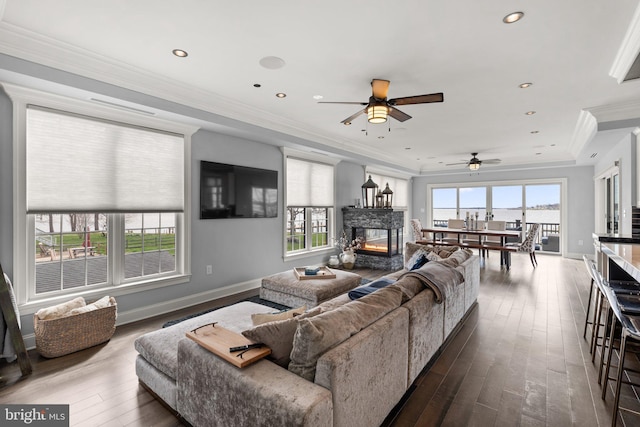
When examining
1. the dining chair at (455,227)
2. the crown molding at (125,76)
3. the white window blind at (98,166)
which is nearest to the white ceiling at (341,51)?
the crown molding at (125,76)

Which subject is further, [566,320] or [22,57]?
[566,320]

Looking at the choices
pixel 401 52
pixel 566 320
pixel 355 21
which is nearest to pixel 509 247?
pixel 566 320

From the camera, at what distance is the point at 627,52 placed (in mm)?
2562

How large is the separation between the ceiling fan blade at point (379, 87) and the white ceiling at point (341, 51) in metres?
0.11

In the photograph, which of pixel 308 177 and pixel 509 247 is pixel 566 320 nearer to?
pixel 509 247

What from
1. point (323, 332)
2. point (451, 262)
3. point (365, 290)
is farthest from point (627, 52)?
point (323, 332)

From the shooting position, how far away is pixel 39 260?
2.98m

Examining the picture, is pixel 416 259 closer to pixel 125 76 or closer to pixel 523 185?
pixel 125 76

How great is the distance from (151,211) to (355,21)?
123 inches

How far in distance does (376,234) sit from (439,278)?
163 inches

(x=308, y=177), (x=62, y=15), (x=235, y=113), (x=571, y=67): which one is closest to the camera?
(x=62, y=15)

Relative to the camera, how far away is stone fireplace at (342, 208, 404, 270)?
254 inches

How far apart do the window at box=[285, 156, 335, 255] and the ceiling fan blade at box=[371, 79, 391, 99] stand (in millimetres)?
2667

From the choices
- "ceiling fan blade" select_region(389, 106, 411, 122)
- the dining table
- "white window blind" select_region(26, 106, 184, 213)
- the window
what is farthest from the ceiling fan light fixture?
the dining table
